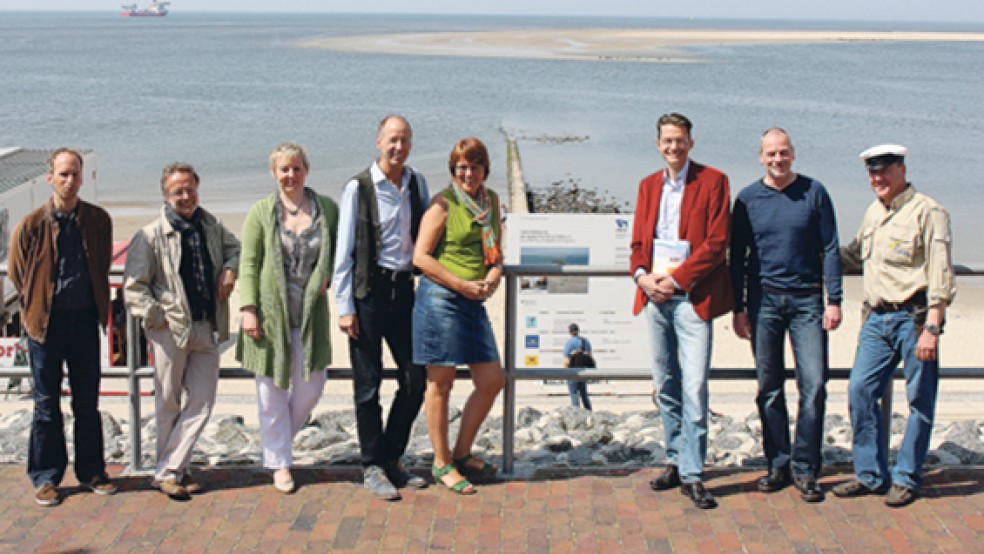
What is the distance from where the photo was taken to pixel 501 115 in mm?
55438

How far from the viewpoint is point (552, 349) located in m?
11.0

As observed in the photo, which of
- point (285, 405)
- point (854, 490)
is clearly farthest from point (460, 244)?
point (854, 490)

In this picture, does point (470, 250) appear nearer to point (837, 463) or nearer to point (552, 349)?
point (837, 463)

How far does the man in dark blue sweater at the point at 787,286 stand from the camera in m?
5.04

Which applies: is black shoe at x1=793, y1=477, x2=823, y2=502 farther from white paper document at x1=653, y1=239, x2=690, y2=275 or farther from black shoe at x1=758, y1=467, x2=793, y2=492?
white paper document at x1=653, y1=239, x2=690, y2=275

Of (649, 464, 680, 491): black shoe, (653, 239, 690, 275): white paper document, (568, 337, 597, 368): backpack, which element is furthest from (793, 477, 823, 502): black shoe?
(568, 337, 597, 368): backpack

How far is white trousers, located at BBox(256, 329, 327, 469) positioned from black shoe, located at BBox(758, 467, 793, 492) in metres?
2.08

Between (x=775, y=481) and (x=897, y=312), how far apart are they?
95 centimetres

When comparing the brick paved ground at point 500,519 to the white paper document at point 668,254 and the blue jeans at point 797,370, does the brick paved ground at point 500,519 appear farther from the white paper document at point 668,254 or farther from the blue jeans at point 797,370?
the white paper document at point 668,254

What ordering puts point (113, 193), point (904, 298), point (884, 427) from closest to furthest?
point (904, 298)
point (884, 427)
point (113, 193)

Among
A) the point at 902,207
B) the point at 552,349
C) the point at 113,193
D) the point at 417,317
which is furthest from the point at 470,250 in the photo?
the point at 113,193

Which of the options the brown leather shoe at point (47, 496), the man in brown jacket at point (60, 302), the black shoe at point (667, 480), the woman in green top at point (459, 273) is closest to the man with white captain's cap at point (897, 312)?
the black shoe at point (667, 480)

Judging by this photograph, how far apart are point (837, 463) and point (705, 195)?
1.63m

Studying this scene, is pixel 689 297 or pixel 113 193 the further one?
pixel 113 193
